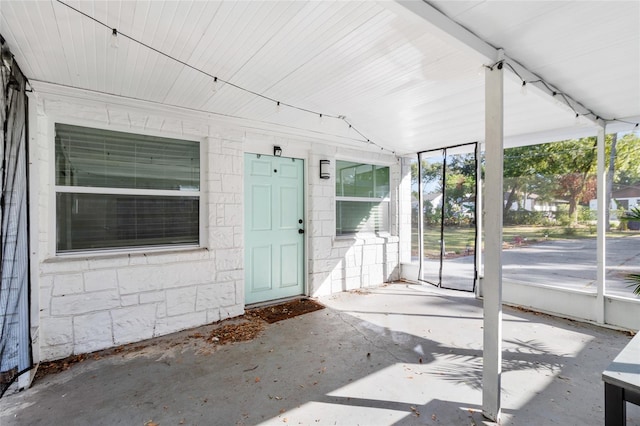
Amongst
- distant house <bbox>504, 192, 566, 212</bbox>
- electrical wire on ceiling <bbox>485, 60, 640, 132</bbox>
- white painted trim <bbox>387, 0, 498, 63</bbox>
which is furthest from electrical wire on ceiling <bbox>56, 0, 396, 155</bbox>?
distant house <bbox>504, 192, 566, 212</bbox>

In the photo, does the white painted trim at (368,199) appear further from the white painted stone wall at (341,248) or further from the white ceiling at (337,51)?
the white ceiling at (337,51)

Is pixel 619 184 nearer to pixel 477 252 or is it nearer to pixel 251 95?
pixel 477 252

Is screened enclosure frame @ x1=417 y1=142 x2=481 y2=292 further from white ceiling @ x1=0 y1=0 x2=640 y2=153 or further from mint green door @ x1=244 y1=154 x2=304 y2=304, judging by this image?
mint green door @ x1=244 y1=154 x2=304 y2=304

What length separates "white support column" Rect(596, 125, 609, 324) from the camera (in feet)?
11.5

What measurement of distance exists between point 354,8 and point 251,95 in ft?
4.99

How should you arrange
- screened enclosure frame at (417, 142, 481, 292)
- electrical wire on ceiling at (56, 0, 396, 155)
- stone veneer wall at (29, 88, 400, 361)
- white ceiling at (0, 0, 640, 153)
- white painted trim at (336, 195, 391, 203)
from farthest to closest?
white painted trim at (336, 195, 391, 203)
screened enclosure frame at (417, 142, 481, 292)
stone veneer wall at (29, 88, 400, 361)
electrical wire on ceiling at (56, 0, 396, 155)
white ceiling at (0, 0, 640, 153)

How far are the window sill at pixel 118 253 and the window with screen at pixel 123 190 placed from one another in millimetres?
47

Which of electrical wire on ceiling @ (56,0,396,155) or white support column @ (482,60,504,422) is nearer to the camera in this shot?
electrical wire on ceiling @ (56,0,396,155)

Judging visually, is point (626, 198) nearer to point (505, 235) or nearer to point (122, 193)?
point (505, 235)

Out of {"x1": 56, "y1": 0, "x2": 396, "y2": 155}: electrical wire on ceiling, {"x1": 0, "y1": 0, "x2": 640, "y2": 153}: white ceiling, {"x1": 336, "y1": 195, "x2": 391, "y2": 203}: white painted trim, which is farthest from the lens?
{"x1": 336, "y1": 195, "x2": 391, "y2": 203}: white painted trim

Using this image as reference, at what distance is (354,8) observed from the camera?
1.65m

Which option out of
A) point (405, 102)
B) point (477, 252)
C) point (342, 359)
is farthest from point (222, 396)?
point (477, 252)

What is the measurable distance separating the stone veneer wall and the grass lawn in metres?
2.12

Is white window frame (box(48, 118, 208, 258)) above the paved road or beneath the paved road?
above
